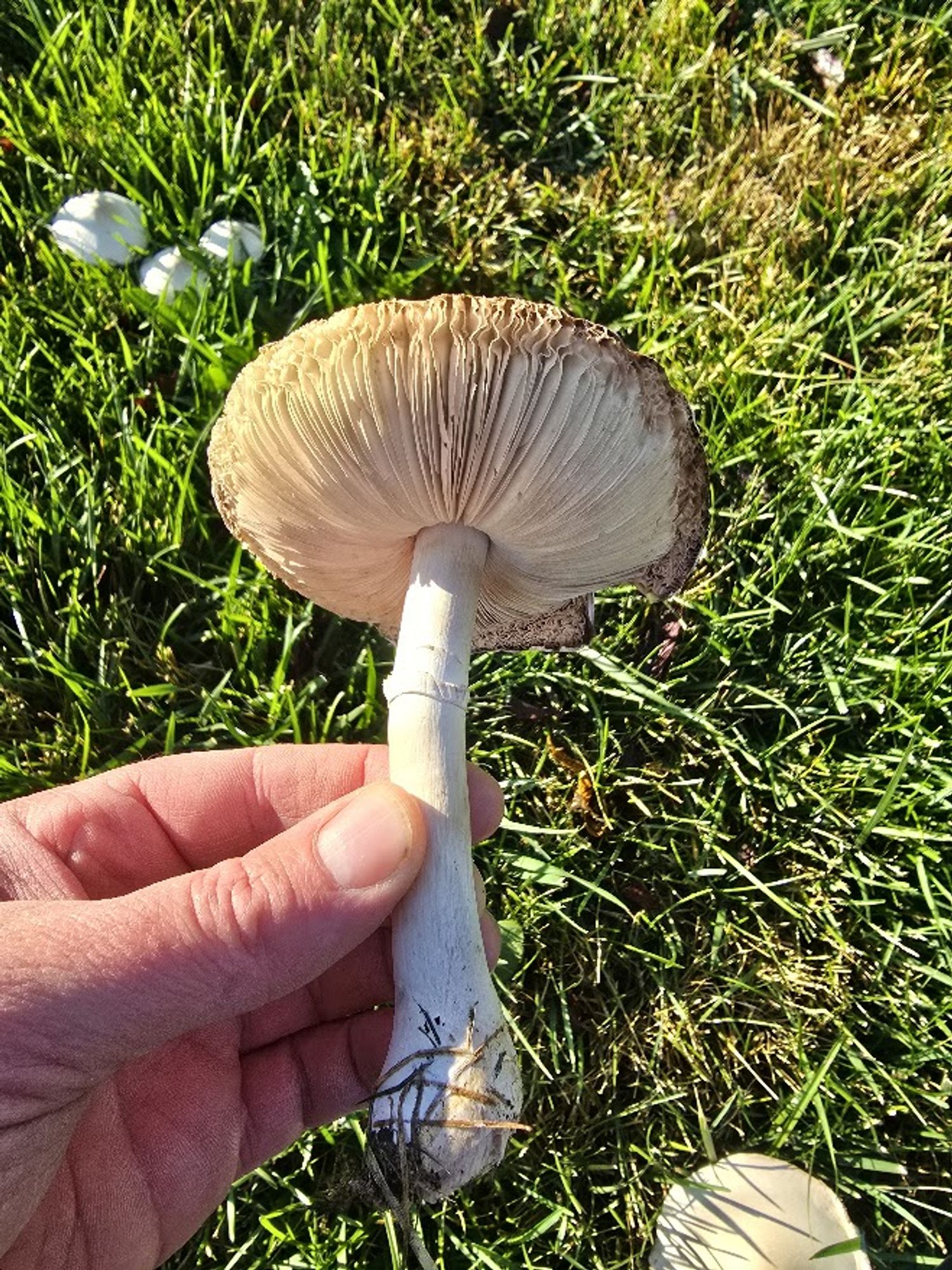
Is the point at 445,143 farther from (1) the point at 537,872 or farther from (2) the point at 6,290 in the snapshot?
(1) the point at 537,872

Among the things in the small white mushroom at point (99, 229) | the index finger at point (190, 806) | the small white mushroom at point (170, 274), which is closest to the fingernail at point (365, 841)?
the index finger at point (190, 806)

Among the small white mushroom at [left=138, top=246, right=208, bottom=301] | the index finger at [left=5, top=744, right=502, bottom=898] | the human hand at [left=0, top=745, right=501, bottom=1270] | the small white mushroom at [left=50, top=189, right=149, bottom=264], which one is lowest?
the human hand at [left=0, top=745, right=501, bottom=1270]

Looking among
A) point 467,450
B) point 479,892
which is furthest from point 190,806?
point 467,450

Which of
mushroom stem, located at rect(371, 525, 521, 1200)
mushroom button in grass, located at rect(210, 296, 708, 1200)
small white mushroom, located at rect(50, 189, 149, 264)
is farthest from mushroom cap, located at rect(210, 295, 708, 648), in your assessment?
small white mushroom, located at rect(50, 189, 149, 264)

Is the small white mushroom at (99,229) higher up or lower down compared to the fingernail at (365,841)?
higher up

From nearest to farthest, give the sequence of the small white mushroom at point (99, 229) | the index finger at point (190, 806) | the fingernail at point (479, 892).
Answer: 1. the fingernail at point (479, 892)
2. the index finger at point (190, 806)
3. the small white mushroom at point (99, 229)

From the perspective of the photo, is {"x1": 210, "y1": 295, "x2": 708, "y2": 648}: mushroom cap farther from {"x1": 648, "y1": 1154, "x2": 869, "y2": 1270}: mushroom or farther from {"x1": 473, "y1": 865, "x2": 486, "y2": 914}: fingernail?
{"x1": 648, "y1": 1154, "x2": 869, "y2": 1270}: mushroom

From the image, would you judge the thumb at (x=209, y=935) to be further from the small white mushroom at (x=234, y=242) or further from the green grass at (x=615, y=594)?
the small white mushroom at (x=234, y=242)
